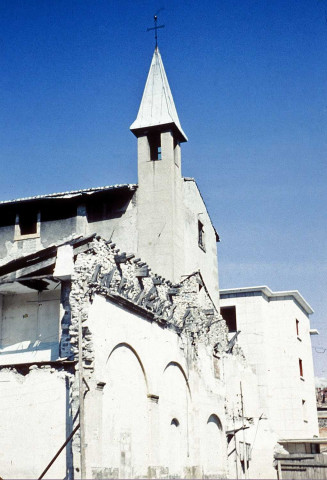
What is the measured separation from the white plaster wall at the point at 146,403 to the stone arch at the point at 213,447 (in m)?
0.04

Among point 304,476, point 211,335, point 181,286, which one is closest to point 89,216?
point 181,286

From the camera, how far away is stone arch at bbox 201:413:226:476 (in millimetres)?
25125

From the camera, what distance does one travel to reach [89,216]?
89.2ft

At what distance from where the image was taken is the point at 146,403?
2084 cm

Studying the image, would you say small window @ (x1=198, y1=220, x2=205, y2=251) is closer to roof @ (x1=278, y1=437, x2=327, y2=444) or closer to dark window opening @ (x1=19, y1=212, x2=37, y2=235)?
dark window opening @ (x1=19, y1=212, x2=37, y2=235)

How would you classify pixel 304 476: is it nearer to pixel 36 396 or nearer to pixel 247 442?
pixel 247 442

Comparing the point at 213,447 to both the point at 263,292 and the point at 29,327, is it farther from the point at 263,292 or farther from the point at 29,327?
the point at 263,292

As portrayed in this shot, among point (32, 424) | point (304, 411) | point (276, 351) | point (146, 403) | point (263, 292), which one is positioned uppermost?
point (263, 292)

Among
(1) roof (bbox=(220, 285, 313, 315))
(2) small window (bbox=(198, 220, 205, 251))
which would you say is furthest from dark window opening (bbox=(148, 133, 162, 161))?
(1) roof (bbox=(220, 285, 313, 315))

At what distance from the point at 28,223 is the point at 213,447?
12.5 m

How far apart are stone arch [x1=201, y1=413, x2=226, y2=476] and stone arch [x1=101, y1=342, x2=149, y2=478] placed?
5509 millimetres

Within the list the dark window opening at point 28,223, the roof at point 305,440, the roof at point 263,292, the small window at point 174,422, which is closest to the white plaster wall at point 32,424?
the small window at point 174,422

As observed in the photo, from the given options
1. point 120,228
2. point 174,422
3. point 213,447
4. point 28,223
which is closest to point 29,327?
point 174,422

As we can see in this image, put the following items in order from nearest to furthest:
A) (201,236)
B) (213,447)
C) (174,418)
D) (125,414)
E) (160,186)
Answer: (125,414), (174,418), (213,447), (160,186), (201,236)
